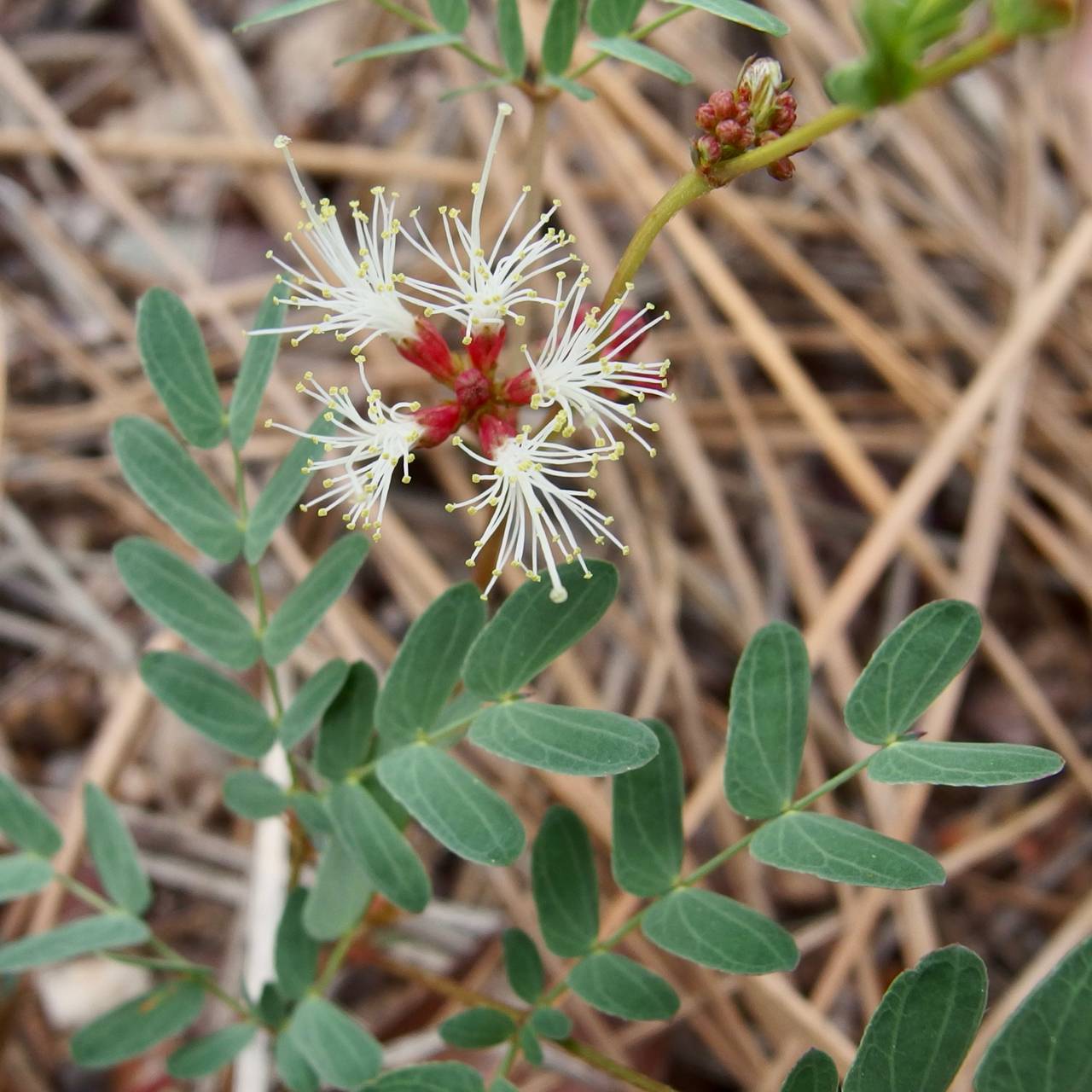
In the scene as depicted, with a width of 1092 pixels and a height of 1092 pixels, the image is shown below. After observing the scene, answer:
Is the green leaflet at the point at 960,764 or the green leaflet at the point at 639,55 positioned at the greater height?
the green leaflet at the point at 639,55

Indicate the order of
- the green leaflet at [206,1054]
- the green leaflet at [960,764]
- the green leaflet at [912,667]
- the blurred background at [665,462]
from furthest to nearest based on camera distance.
→ the blurred background at [665,462] < the green leaflet at [206,1054] < the green leaflet at [912,667] < the green leaflet at [960,764]

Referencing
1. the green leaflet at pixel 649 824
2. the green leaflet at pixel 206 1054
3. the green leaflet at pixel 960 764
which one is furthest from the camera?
the green leaflet at pixel 206 1054

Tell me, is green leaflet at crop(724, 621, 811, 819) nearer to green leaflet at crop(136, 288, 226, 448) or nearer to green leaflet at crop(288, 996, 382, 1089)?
green leaflet at crop(288, 996, 382, 1089)

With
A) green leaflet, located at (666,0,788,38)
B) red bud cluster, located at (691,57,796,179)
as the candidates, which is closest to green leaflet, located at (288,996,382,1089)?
red bud cluster, located at (691,57,796,179)

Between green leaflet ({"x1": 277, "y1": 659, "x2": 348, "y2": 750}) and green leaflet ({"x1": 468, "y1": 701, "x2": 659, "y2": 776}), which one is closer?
green leaflet ({"x1": 468, "y1": 701, "x2": 659, "y2": 776})

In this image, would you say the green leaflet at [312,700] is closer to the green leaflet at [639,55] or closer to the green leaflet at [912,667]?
the green leaflet at [912,667]

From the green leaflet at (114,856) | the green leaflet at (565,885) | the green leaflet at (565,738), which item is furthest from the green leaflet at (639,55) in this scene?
the green leaflet at (114,856)

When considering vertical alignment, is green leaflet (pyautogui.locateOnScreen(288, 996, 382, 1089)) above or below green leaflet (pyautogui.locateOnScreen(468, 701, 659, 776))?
below

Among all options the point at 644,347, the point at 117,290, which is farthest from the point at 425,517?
the point at 117,290
